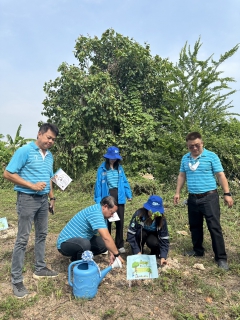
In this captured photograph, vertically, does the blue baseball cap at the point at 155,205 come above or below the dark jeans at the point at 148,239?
above

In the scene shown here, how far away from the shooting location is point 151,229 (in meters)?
3.55

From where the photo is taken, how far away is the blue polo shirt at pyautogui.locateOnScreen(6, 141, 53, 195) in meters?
2.70

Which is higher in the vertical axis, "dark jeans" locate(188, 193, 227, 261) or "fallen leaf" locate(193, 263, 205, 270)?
"dark jeans" locate(188, 193, 227, 261)

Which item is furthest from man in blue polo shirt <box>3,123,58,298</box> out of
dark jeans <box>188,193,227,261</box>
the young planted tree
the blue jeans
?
the young planted tree

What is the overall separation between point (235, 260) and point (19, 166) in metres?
3.02

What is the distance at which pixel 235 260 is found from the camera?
361 cm

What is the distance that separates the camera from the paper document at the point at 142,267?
269 centimetres

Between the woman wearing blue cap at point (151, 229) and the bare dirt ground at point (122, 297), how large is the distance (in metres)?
0.28

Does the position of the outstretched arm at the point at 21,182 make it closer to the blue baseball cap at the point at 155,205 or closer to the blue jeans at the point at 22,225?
the blue jeans at the point at 22,225

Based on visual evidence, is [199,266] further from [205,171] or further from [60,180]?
[60,180]

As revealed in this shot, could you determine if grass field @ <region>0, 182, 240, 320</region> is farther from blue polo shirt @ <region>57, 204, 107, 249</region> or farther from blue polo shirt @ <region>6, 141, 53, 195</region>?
blue polo shirt @ <region>6, 141, 53, 195</region>

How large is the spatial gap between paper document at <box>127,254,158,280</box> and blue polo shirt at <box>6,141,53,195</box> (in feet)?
3.95

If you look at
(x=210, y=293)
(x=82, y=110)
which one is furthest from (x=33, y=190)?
(x=82, y=110)

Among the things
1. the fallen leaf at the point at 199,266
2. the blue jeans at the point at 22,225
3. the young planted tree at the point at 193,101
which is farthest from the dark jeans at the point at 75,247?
the young planted tree at the point at 193,101
